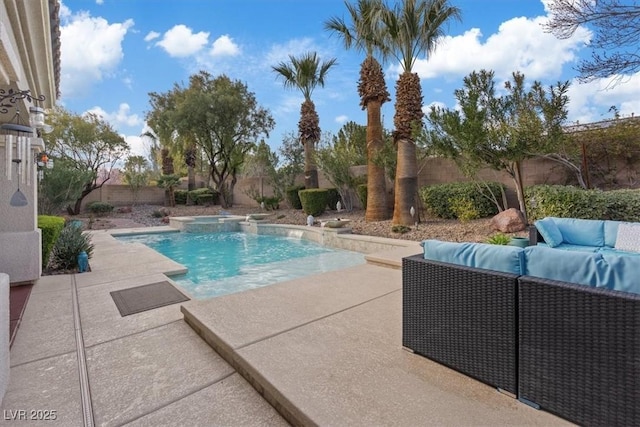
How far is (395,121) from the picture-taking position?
10.2m

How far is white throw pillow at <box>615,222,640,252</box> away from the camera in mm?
4434

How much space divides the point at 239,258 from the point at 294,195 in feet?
28.3

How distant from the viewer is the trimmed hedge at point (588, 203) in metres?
6.80

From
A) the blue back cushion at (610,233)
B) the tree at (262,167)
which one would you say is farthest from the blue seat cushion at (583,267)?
the tree at (262,167)

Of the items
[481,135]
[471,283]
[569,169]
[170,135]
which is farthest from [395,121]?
[170,135]

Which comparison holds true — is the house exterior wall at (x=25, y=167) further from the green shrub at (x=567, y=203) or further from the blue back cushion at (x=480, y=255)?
the green shrub at (x=567, y=203)

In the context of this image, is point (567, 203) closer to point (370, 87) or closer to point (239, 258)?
point (370, 87)

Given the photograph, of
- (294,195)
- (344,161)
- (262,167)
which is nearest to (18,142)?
(344,161)

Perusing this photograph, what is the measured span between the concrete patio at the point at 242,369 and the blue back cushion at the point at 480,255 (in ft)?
2.66

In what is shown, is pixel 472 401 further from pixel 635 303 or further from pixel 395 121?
pixel 395 121

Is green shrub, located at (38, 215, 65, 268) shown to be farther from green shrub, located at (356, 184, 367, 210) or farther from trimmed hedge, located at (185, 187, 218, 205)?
trimmed hedge, located at (185, 187, 218, 205)

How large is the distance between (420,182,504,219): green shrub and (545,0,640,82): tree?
12.9 ft

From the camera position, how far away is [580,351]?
171 centimetres

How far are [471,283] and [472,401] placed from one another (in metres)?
0.74
